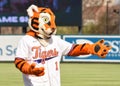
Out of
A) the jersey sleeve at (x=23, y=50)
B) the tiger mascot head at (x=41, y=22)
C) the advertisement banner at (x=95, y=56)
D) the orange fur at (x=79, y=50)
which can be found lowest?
the advertisement banner at (x=95, y=56)

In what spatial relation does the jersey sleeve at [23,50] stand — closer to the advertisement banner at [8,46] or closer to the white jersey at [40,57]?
the white jersey at [40,57]

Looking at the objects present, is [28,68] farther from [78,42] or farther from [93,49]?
[78,42]

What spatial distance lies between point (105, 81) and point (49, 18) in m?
7.25

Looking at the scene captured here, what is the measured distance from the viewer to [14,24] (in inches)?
877

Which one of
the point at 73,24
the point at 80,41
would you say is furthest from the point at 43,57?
the point at 73,24

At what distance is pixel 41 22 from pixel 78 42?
1370cm

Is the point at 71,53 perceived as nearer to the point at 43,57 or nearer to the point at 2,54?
the point at 43,57

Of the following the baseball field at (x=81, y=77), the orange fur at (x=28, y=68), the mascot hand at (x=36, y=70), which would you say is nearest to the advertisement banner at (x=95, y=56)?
the baseball field at (x=81, y=77)

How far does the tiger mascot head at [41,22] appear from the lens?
21.5 ft

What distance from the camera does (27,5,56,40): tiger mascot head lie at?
6.54 m

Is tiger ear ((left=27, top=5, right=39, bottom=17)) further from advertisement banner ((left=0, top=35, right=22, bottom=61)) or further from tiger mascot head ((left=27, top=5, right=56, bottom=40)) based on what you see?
advertisement banner ((left=0, top=35, right=22, bottom=61))

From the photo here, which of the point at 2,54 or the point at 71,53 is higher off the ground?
the point at 71,53

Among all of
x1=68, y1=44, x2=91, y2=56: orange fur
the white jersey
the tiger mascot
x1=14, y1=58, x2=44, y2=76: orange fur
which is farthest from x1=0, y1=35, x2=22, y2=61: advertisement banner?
x1=14, y1=58, x2=44, y2=76: orange fur

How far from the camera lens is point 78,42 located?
20.3 metres
